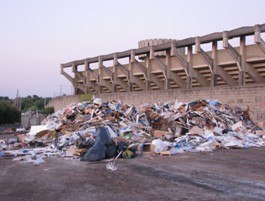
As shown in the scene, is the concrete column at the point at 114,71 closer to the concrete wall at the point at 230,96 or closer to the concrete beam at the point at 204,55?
the concrete wall at the point at 230,96

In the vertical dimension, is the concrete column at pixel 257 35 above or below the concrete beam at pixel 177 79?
above

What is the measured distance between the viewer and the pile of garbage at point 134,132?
1016cm

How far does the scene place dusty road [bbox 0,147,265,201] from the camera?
5410 millimetres

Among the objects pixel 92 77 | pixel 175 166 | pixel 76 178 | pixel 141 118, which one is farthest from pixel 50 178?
pixel 92 77

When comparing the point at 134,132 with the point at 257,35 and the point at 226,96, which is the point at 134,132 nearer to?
the point at 226,96

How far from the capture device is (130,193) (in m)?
5.54

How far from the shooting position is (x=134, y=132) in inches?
512

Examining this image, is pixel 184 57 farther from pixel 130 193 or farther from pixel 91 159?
pixel 130 193

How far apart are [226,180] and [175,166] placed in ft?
6.32

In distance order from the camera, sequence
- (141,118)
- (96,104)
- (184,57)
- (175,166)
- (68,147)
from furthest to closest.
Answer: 1. (184,57)
2. (96,104)
3. (141,118)
4. (68,147)
5. (175,166)

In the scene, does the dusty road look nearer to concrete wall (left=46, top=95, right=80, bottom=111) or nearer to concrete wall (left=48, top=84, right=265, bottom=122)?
concrete wall (left=48, top=84, right=265, bottom=122)

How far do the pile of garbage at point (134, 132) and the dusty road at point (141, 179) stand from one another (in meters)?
0.80

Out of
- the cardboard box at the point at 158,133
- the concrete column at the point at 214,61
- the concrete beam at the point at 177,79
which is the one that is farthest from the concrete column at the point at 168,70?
the cardboard box at the point at 158,133

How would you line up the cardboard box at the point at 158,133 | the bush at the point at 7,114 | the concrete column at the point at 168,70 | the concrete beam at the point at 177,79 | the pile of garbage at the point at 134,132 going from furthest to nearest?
the bush at the point at 7,114
the concrete beam at the point at 177,79
the concrete column at the point at 168,70
the cardboard box at the point at 158,133
the pile of garbage at the point at 134,132
